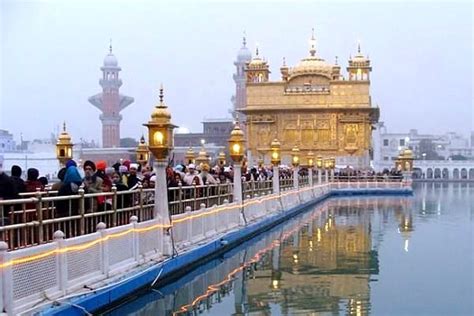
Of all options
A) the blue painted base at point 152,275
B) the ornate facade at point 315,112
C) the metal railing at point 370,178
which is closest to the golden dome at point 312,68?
the ornate facade at point 315,112

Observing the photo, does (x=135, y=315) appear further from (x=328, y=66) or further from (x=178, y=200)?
(x=328, y=66)

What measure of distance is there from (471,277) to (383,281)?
1.56 metres

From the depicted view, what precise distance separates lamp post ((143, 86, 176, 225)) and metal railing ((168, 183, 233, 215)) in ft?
3.31

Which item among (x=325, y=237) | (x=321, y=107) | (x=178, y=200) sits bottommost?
(x=325, y=237)

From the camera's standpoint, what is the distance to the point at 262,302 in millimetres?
9328

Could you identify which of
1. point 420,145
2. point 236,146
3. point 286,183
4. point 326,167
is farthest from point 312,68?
point 420,145

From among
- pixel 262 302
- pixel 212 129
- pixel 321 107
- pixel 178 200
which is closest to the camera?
pixel 262 302

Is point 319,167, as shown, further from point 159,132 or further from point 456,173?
point 456,173

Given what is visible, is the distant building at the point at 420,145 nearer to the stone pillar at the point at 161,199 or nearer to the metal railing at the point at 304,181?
the metal railing at the point at 304,181

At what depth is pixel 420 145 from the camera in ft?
428

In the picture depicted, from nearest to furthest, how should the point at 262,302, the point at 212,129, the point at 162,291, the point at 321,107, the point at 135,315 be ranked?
1. the point at 135,315
2. the point at 262,302
3. the point at 162,291
4. the point at 321,107
5. the point at 212,129

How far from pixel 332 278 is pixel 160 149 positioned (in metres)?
3.26

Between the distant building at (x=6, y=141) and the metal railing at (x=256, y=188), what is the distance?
50815mm

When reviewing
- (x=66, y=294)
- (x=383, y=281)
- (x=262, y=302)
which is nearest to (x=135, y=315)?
(x=66, y=294)
